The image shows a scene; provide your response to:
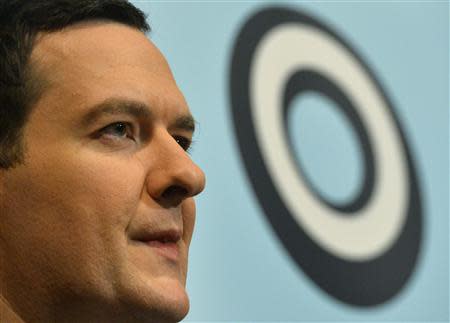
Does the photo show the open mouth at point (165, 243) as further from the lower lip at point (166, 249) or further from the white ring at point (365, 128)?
the white ring at point (365, 128)

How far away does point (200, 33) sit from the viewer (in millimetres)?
1495

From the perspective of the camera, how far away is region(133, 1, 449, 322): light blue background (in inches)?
56.5

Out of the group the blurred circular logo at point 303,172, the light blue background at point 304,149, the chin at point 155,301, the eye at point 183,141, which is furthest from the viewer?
the blurred circular logo at point 303,172

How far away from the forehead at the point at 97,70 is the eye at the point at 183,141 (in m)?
0.03

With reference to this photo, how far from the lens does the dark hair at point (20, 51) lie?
87 centimetres

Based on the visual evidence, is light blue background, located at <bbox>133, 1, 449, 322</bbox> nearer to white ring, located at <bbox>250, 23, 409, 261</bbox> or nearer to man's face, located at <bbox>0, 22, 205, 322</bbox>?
white ring, located at <bbox>250, 23, 409, 261</bbox>

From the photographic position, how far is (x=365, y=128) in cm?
170

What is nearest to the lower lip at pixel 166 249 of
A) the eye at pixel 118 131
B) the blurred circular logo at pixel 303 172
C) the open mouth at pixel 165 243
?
the open mouth at pixel 165 243

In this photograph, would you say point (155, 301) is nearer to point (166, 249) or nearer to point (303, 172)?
point (166, 249)

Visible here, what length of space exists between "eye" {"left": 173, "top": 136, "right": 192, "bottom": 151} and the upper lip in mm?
113

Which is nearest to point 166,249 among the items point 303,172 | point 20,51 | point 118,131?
point 118,131

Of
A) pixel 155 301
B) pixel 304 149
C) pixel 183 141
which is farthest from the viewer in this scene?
pixel 304 149

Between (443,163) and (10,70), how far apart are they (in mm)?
1007

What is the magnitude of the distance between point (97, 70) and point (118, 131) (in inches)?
2.3
